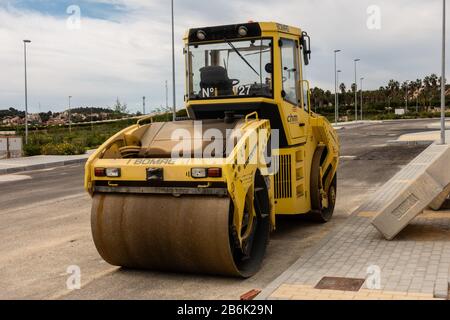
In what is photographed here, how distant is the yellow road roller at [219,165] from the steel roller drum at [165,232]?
A: 0.5 inches

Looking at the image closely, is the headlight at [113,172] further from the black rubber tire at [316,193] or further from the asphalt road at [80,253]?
the black rubber tire at [316,193]

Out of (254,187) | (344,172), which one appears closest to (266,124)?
(254,187)

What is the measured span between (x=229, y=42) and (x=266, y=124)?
173 centimetres

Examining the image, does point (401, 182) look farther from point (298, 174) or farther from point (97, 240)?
point (97, 240)

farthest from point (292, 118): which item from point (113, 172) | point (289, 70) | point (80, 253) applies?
point (80, 253)

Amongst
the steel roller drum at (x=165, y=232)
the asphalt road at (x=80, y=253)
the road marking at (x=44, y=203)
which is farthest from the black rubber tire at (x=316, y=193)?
the road marking at (x=44, y=203)

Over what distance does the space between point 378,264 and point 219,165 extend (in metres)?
2.33

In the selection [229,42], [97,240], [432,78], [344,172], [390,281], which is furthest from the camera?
[432,78]

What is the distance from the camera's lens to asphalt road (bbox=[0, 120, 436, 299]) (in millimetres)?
6016

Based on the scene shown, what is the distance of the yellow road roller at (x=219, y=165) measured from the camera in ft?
19.7

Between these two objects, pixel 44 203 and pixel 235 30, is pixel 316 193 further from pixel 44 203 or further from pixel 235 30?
pixel 44 203

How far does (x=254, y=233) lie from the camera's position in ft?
22.6

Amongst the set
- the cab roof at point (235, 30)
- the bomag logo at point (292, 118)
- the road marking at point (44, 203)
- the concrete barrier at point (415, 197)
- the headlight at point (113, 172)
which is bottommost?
the road marking at point (44, 203)

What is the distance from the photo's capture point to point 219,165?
229 inches
